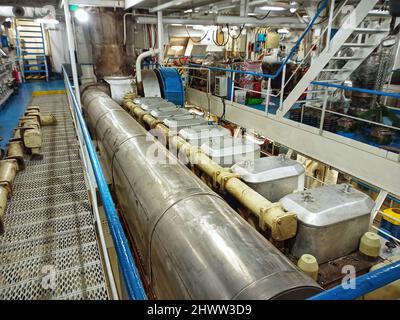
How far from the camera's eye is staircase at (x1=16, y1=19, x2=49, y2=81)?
10.6 metres

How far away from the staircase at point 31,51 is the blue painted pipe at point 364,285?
11889 millimetres

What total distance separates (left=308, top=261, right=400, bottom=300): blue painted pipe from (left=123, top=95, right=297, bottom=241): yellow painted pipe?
61 cm

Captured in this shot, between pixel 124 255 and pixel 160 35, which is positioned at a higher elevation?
pixel 160 35

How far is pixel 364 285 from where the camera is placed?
1.00 meters

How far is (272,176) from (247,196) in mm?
350

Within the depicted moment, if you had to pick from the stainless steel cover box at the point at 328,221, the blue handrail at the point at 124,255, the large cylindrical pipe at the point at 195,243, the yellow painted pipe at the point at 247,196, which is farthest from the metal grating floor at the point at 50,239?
the stainless steel cover box at the point at 328,221

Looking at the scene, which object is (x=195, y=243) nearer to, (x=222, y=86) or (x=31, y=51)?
(x=222, y=86)

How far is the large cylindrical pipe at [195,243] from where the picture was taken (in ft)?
3.90

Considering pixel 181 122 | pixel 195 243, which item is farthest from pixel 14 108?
pixel 195 243

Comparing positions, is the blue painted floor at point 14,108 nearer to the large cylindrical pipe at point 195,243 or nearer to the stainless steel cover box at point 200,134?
the stainless steel cover box at point 200,134

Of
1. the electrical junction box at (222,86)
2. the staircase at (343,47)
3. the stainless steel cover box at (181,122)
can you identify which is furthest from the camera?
the electrical junction box at (222,86)
